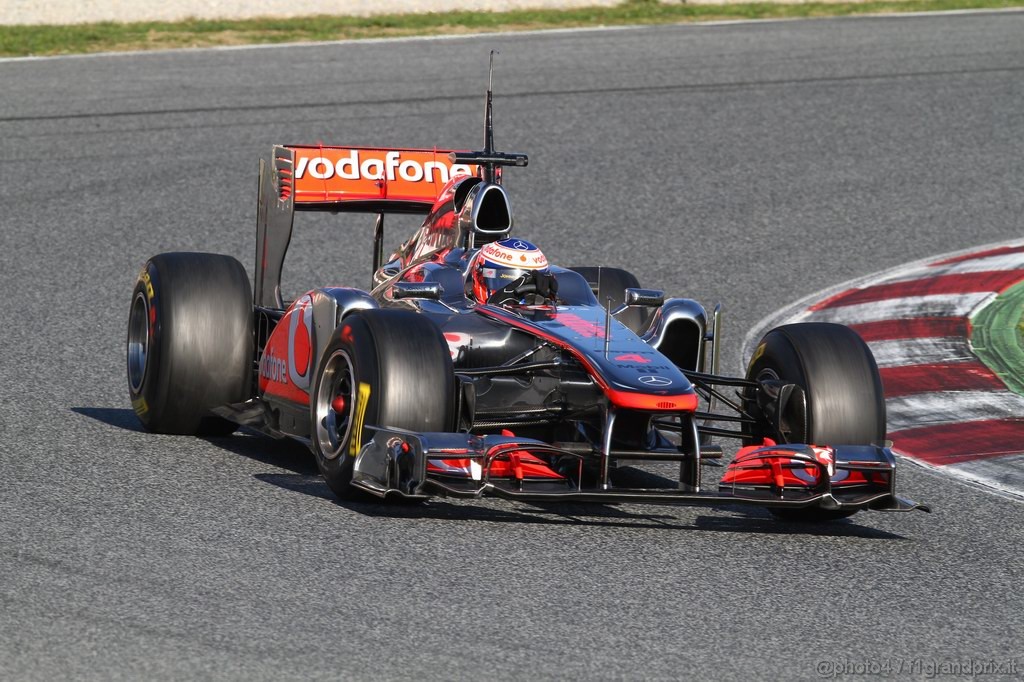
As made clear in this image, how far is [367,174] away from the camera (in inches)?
366

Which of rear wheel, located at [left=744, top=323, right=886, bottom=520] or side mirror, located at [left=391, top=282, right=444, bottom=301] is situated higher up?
side mirror, located at [left=391, top=282, right=444, bottom=301]

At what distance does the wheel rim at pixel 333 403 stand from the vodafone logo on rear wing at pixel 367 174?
7.14 ft

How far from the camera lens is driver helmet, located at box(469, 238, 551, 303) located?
305 inches

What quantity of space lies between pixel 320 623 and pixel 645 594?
1.22 metres

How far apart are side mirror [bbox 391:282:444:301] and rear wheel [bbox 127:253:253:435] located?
112 centimetres

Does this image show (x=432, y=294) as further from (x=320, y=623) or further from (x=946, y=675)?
(x=946, y=675)

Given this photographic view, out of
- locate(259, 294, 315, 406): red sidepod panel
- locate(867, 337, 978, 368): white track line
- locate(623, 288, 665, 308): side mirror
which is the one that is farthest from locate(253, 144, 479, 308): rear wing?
locate(867, 337, 978, 368): white track line

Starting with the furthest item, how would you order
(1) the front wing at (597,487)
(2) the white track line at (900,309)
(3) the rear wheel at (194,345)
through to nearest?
(2) the white track line at (900,309)
(3) the rear wheel at (194,345)
(1) the front wing at (597,487)

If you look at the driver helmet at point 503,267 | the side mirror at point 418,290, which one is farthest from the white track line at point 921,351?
the side mirror at point 418,290

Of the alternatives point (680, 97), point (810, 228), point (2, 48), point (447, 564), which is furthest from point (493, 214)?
point (2, 48)

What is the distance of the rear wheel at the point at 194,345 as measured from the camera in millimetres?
8273

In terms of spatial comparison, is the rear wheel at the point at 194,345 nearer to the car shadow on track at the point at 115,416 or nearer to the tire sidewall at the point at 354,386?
the car shadow on track at the point at 115,416

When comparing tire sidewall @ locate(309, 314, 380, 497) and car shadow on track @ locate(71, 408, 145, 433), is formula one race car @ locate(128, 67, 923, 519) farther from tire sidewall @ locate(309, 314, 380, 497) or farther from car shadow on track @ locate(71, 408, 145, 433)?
car shadow on track @ locate(71, 408, 145, 433)

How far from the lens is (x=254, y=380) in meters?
8.56
